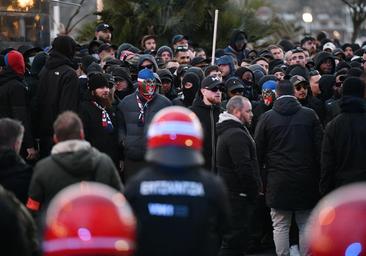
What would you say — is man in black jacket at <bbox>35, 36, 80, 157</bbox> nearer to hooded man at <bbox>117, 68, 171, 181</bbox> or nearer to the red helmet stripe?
hooded man at <bbox>117, 68, 171, 181</bbox>

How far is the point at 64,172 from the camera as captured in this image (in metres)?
7.85

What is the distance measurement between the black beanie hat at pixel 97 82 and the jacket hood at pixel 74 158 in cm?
376

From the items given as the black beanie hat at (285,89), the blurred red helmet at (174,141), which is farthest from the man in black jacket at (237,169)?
the blurred red helmet at (174,141)

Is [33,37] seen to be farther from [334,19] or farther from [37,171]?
[334,19]

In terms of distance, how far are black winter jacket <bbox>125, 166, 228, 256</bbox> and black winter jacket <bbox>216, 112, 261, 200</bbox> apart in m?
4.28

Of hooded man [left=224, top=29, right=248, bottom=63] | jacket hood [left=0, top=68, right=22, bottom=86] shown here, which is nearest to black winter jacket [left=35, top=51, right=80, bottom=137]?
jacket hood [left=0, top=68, right=22, bottom=86]

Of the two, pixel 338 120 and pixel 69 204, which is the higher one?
pixel 69 204

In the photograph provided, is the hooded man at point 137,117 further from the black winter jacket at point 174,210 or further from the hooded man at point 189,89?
the black winter jacket at point 174,210

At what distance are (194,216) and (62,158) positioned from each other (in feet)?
7.54

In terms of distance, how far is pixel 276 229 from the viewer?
36.8 feet

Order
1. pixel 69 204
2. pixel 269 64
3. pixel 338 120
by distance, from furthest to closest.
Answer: pixel 269 64 → pixel 338 120 → pixel 69 204

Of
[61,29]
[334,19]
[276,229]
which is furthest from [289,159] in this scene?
[334,19]

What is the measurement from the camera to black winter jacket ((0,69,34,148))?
37.1 ft

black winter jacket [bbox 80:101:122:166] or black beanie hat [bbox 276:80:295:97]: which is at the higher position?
black beanie hat [bbox 276:80:295:97]
